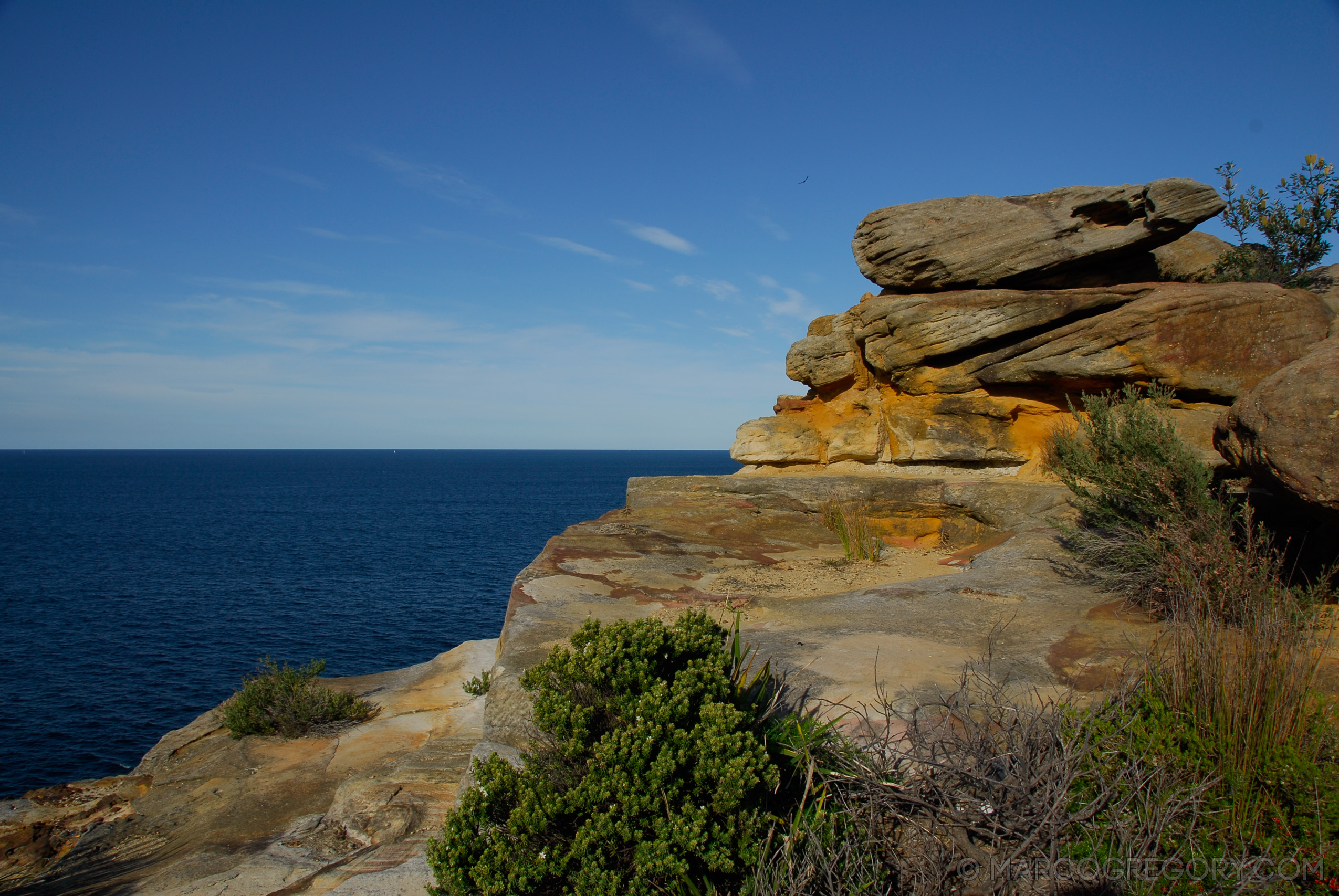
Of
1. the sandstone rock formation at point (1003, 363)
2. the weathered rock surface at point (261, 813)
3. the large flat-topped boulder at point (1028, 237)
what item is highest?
the large flat-topped boulder at point (1028, 237)

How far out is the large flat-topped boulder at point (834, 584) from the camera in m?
4.41

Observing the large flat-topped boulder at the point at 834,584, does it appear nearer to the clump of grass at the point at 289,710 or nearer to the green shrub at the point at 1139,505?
the green shrub at the point at 1139,505

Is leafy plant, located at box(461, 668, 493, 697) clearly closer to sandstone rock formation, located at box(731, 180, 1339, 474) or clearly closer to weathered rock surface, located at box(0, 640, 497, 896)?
weathered rock surface, located at box(0, 640, 497, 896)

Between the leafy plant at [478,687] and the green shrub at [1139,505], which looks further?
the leafy plant at [478,687]

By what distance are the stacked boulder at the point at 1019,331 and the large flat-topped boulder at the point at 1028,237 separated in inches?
0.9

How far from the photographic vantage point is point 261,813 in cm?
589

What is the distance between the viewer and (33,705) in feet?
55.5

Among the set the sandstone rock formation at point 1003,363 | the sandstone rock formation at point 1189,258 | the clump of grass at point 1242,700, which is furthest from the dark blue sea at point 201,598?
the sandstone rock formation at point 1189,258

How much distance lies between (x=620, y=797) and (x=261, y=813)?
4.51 m

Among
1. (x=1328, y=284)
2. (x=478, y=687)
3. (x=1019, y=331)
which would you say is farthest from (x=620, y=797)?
(x=1328, y=284)

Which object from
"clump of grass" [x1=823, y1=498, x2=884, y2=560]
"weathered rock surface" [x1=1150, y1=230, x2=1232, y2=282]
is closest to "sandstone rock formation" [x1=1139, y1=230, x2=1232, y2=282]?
"weathered rock surface" [x1=1150, y1=230, x2=1232, y2=282]

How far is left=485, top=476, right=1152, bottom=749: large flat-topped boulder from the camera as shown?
441 cm

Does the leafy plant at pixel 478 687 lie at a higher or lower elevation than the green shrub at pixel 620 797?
lower

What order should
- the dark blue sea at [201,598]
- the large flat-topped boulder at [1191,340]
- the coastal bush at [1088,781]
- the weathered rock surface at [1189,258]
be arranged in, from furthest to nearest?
1. the dark blue sea at [201,598]
2. the weathered rock surface at [1189,258]
3. the large flat-topped boulder at [1191,340]
4. the coastal bush at [1088,781]
